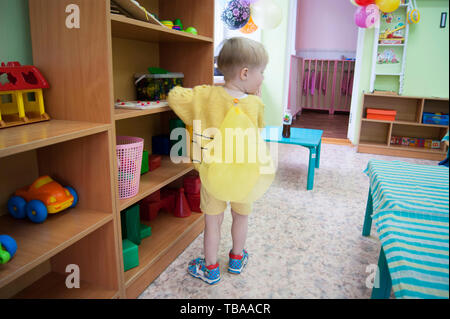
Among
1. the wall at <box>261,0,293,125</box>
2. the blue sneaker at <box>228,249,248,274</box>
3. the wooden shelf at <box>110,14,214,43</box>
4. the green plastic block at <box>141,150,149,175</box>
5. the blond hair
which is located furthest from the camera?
the wall at <box>261,0,293,125</box>

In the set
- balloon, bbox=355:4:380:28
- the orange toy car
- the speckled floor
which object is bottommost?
the speckled floor

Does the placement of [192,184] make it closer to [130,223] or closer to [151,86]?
[130,223]

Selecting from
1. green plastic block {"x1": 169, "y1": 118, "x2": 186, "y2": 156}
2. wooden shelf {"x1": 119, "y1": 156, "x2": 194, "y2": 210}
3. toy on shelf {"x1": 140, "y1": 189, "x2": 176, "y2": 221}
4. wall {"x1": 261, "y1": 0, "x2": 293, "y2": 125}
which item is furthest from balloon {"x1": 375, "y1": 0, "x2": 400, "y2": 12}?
Answer: toy on shelf {"x1": 140, "y1": 189, "x2": 176, "y2": 221}

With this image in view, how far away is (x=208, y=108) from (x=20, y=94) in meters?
0.66

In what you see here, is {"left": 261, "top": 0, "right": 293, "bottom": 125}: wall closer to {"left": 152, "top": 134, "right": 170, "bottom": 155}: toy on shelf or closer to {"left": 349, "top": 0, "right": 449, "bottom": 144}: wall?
{"left": 349, "top": 0, "right": 449, "bottom": 144}: wall

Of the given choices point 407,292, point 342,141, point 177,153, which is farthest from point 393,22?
point 407,292

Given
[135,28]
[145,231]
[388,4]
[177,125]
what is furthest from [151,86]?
[388,4]

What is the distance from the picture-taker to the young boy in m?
Result: 1.30

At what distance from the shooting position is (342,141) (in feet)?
14.2

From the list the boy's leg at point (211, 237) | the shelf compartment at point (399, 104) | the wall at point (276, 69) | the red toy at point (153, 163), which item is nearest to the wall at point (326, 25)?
the wall at point (276, 69)

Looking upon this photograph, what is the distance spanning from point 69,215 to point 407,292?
1.08m

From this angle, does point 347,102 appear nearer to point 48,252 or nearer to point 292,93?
point 292,93

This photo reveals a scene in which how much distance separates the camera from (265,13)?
3.26m

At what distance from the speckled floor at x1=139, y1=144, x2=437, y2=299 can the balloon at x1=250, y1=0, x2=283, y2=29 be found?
5.55ft
